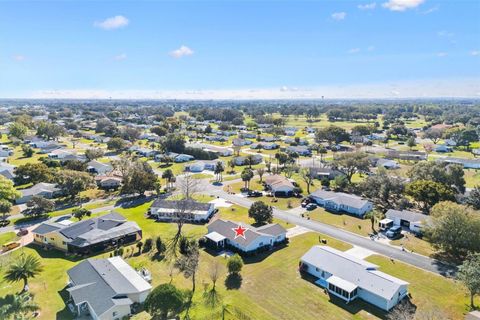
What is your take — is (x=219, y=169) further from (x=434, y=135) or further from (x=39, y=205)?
(x=434, y=135)

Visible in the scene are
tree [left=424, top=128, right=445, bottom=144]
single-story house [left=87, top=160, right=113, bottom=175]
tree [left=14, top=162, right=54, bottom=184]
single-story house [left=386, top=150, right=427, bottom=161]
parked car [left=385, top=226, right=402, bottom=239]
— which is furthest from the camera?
tree [left=424, top=128, right=445, bottom=144]

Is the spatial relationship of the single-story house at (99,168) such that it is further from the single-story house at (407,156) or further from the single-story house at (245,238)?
the single-story house at (407,156)

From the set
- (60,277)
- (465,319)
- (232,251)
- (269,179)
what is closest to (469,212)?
(465,319)

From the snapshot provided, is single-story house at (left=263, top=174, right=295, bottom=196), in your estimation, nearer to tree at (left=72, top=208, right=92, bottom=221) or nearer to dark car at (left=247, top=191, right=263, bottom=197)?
dark car at (left=247, top=191, right=263, bottom=197)

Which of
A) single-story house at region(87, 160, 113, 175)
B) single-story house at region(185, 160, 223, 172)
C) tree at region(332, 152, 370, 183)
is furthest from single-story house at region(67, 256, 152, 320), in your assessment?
single-story house at region(185, 160, 223, 172)

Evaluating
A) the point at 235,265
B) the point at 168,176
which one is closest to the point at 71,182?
the point at 168,176

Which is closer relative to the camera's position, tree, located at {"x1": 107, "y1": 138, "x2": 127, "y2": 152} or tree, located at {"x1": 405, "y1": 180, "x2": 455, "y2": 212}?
→ tree, located at {"x1": 405, "y1": 180, "x2": 455, "y2": 212}
